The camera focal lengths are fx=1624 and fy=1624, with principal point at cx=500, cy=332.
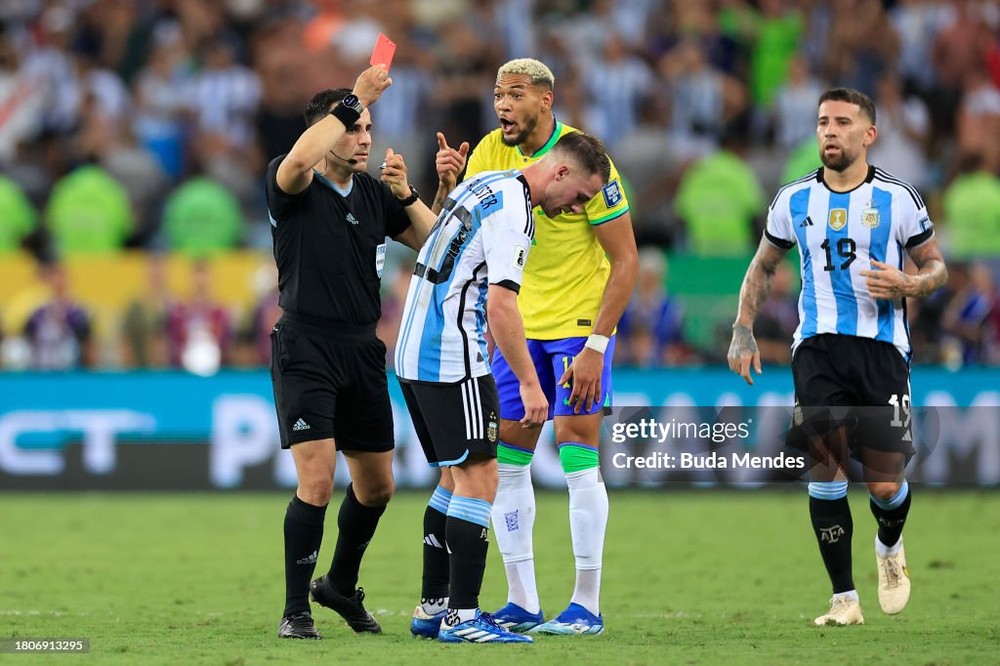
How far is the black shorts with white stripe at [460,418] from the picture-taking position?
7367mm

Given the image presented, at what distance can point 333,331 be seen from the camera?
7699 millimetres

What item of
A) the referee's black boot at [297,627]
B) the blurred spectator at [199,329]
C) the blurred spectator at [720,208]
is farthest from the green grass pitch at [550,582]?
the blurred spectator at [720,208]

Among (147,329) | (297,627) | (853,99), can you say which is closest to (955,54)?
(147,329)

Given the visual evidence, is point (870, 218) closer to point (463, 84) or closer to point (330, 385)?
point (330, 385)

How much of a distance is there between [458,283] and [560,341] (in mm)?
907

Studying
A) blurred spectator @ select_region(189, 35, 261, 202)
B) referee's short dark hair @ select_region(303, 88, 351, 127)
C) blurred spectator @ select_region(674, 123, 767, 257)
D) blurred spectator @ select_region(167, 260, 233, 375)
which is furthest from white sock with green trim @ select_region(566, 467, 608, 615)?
blurred spectator @ select_region(189, 35, 261, 202)

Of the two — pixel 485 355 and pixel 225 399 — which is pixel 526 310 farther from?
pixel 225 399

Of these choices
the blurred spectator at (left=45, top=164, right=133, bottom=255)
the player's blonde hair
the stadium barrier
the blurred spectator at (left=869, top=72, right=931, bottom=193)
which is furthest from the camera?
the blurred spectator at (left=869, top=72, right=931, bottom=193)

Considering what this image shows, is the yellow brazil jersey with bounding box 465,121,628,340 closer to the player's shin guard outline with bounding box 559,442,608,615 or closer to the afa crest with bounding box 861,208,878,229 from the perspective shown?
A: the player's shin guard outline with bounding box 559,442,608,615

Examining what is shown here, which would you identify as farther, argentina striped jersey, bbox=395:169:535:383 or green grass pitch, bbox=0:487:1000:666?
argentina striped jersey, bbox=395:169:535:383

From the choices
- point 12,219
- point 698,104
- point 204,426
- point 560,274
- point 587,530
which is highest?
point 698,104

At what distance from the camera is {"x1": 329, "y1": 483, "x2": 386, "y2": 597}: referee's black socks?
26.0 ft

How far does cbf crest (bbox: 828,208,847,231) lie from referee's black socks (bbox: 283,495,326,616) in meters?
2.98

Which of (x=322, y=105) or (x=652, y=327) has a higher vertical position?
(x=322, y=105)
